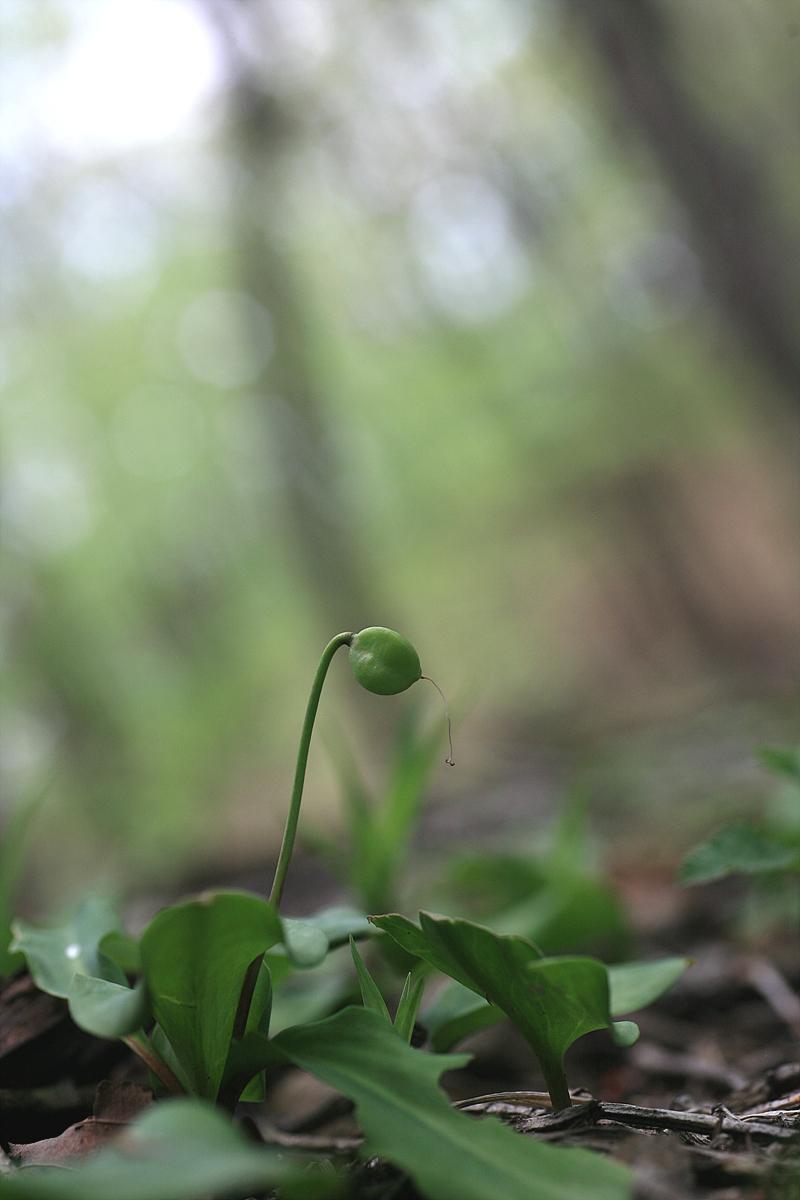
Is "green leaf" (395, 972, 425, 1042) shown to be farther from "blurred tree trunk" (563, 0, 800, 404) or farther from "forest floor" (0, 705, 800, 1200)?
"blurred tree trunk" (563, 0, 800, 404)

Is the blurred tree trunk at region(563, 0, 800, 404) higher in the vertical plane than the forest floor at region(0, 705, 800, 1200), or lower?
higher

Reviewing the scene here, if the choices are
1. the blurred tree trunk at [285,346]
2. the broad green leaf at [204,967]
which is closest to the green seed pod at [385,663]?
the broad green leaf at [204,967]

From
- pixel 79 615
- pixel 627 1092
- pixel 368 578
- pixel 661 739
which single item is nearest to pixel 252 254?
pixel 368 578

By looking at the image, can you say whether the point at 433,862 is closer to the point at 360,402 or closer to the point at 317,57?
the point at 317,57

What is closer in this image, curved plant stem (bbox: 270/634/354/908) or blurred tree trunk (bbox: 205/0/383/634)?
curved plant stem (bbox: 270/634/354/908)

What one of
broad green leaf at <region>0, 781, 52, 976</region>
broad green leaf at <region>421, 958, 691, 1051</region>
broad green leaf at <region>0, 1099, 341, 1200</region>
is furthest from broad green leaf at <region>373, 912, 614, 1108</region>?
broad green leaf at <region>0, 781, 52, 976</region>

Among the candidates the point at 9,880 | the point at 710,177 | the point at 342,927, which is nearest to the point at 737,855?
the point at 342,927

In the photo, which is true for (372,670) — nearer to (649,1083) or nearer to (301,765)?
(301,765)
